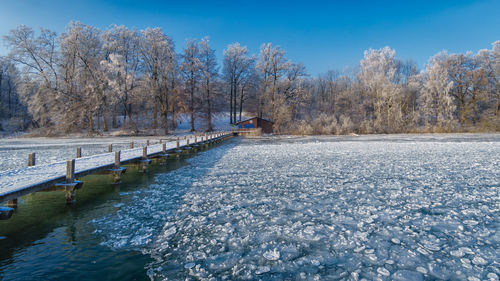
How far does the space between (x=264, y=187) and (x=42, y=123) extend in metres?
38.0

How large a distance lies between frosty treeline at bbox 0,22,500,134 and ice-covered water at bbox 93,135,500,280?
31944mm

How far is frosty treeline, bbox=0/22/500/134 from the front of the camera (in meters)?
34.4

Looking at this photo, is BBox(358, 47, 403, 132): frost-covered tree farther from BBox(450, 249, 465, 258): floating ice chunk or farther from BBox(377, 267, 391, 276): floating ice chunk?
BBox(377, 267, 391, 276): floating ice chunk

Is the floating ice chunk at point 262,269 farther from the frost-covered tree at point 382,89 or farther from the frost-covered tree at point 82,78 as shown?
the frost-covered tree at point 382,89

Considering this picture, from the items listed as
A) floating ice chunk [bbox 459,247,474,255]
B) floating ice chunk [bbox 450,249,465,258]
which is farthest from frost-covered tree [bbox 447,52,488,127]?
floating ice chunk [bbox 450,249,465,258]

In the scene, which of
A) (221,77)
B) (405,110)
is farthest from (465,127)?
(221,77)

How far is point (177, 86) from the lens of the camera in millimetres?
39688

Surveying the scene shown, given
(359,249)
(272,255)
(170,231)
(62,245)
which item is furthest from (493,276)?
(62,245)

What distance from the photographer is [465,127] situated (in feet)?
124

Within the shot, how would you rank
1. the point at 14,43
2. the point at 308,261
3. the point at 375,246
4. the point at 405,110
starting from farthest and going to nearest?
1. the point at 405,110
2. the point at 14,43
3. the point at 375,246
4. the point at 308,261

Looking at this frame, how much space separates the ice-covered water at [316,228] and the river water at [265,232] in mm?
21

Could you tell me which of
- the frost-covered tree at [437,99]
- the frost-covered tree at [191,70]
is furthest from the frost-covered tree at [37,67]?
the frost-covered tree at [437,99]

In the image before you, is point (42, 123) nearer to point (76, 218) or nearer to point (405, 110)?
point (76, 218)

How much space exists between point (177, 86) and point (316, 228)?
38.4 m
